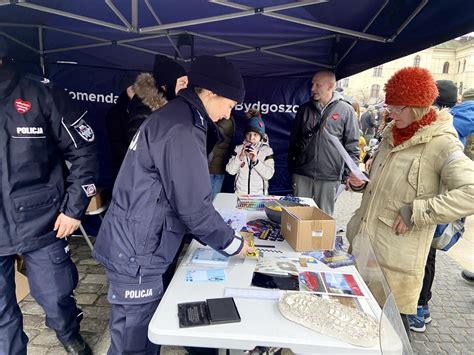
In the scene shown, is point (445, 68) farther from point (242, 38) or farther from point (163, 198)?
point (163, 198)

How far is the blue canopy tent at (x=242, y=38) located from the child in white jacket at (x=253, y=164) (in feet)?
1.96

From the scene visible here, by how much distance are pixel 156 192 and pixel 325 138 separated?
2.24m

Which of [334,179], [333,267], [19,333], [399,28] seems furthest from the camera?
[334,179]

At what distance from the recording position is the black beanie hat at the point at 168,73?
2.34m

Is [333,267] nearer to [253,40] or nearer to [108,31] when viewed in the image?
[253,40]

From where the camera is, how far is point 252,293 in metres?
1.19

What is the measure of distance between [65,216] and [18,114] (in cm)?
55

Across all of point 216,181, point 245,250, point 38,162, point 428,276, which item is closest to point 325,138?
point 216,181

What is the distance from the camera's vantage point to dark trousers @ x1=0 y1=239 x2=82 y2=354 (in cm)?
170

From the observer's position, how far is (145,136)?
1.27 m

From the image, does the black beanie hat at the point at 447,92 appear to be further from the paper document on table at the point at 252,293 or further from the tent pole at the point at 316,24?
the paper document on table at the point at 252,293

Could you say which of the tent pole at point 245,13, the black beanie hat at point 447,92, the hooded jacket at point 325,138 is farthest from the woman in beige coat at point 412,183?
the hooded jacket at point 325,138

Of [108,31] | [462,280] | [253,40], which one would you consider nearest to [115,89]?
[108,31]

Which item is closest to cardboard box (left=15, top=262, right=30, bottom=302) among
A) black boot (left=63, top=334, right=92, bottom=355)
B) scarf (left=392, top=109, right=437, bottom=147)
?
black boot (left=63, top=334, right=92, bottom=355)
